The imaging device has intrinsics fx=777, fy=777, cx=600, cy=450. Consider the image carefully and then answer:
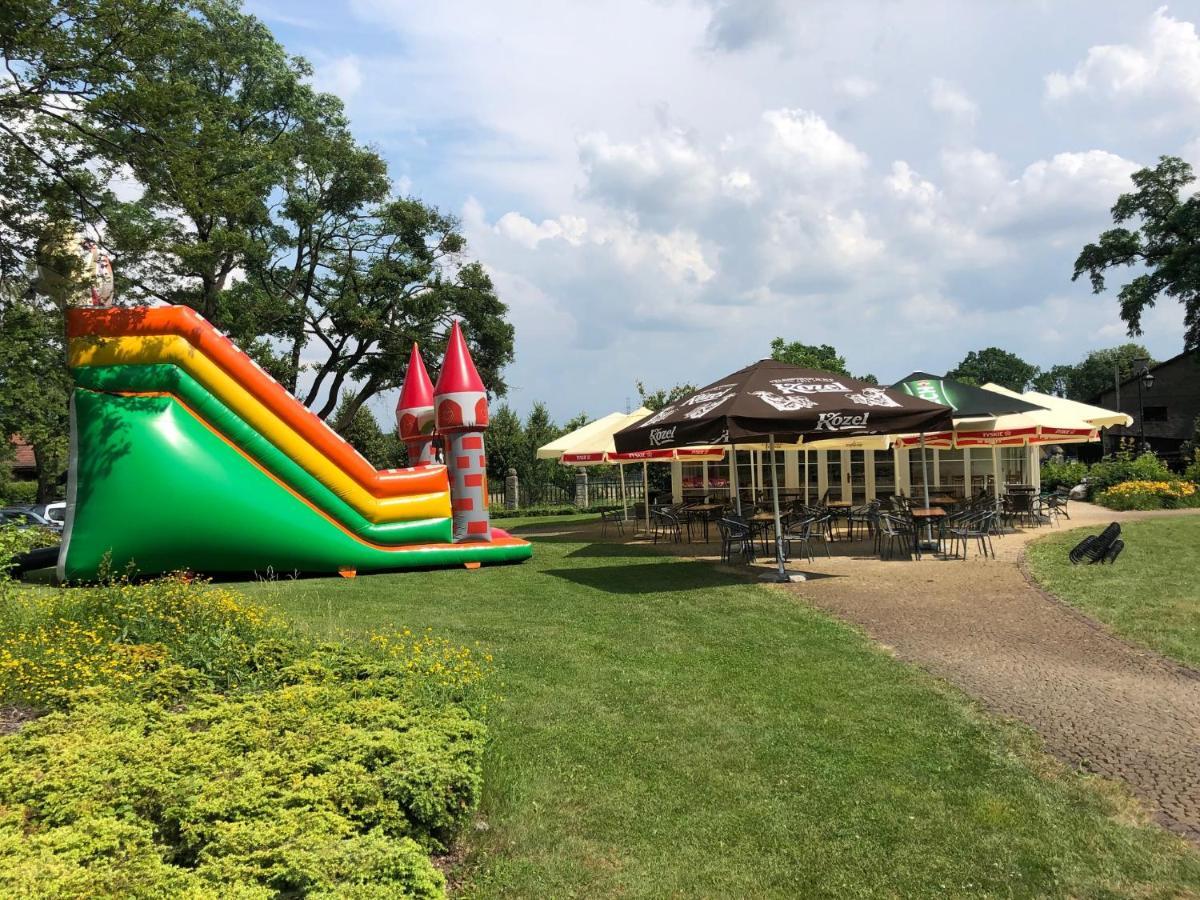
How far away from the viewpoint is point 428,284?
27.4m

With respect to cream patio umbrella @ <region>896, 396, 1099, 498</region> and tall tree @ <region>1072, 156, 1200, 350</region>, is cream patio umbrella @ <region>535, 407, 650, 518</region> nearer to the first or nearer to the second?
cream patio umbrella @ <region>896, 396, 1099, 498</region>

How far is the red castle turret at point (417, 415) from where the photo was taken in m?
14.8

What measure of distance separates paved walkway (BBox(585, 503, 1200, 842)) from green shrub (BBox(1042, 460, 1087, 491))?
2014 centimetres

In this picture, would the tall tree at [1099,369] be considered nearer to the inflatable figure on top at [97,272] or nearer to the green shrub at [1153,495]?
the green shrub at [1153,495]

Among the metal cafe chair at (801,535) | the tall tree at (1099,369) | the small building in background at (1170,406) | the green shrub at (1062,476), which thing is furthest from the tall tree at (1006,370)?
the metal cafe chair at (801,535)

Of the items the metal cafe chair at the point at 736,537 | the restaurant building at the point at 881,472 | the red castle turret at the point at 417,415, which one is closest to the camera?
the metal cafe chair at the point at 736,537

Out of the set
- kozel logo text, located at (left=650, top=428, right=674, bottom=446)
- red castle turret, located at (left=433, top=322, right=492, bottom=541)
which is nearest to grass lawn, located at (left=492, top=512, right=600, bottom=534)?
red castle turret, located at (left=433, top=322, right=492, bottom=541)

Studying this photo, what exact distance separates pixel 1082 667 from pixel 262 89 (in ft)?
91.8

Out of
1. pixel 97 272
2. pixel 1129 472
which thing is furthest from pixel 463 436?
pixel 1129 472

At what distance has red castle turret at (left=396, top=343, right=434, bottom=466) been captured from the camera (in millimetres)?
14836

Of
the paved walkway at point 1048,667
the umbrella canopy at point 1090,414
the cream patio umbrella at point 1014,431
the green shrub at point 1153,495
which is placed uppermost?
the umbrella canopy at point 1090,414

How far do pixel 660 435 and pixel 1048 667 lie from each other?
537 centimetres

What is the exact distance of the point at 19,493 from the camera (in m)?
38.7

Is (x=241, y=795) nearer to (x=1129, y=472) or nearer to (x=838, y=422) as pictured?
(x=838, y=422)
